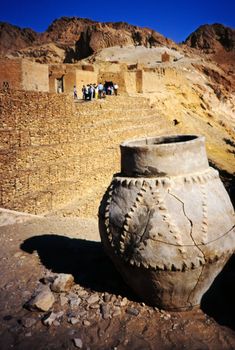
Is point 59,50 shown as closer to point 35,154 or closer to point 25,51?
point 25,51

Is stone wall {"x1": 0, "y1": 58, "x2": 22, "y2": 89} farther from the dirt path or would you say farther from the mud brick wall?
the dirt path

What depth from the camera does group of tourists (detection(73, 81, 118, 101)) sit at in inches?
593

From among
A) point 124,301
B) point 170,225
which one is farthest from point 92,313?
point 170,225

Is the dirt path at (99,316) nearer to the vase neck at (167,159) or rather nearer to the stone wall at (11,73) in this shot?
the vase neck at (167,159)

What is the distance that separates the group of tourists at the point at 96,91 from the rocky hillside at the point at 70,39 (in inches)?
804

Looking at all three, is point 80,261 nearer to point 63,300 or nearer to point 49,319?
point 63,300

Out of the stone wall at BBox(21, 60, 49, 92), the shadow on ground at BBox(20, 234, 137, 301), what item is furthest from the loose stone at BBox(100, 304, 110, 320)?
the stone wall at BBox(21, 60, 49, 92)

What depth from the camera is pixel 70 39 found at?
66.8m

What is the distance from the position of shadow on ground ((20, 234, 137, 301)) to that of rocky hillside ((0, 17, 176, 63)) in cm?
3411

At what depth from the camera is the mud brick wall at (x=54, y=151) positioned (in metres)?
8.74

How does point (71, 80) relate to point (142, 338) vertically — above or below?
above

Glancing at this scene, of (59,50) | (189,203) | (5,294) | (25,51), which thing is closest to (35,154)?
(5,294)

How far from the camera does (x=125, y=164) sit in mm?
3572

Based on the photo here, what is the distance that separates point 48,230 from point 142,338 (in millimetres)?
3447
